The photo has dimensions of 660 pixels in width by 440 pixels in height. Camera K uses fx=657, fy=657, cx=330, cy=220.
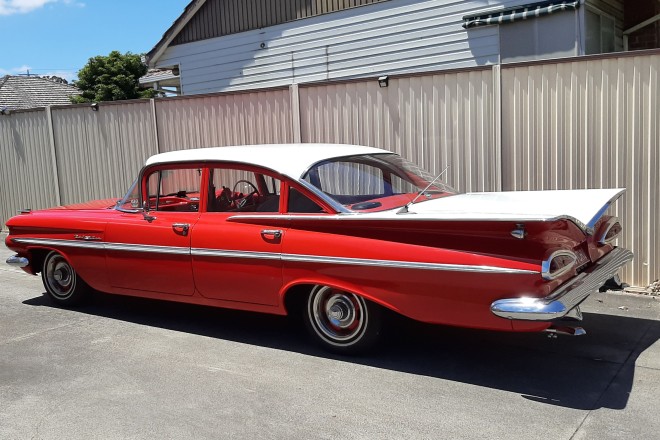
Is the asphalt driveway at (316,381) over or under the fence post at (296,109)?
under

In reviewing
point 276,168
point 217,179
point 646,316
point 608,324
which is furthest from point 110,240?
point 646,316

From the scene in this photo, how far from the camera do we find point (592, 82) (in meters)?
6.41

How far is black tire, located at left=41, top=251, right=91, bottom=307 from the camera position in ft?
21.3

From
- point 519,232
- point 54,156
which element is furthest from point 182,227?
point 54,156

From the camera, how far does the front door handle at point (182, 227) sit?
5.42m

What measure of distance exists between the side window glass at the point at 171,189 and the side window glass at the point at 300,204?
3.66ft

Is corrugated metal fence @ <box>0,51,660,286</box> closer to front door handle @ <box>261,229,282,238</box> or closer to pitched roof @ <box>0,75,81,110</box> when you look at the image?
front door handle @ <box>261,229,282,238</box>

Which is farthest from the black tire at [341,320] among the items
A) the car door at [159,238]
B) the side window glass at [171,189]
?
the side window glass at [171,189]

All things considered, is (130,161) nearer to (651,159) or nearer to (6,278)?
(6,278)

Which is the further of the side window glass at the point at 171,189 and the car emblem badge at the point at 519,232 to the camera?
the side window glass at the point at 171,189

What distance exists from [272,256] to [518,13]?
6.71m

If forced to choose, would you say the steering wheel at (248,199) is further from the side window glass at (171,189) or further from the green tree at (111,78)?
the green tree at (111,78)

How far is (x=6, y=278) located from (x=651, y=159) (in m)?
7.49

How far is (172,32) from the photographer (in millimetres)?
15211
